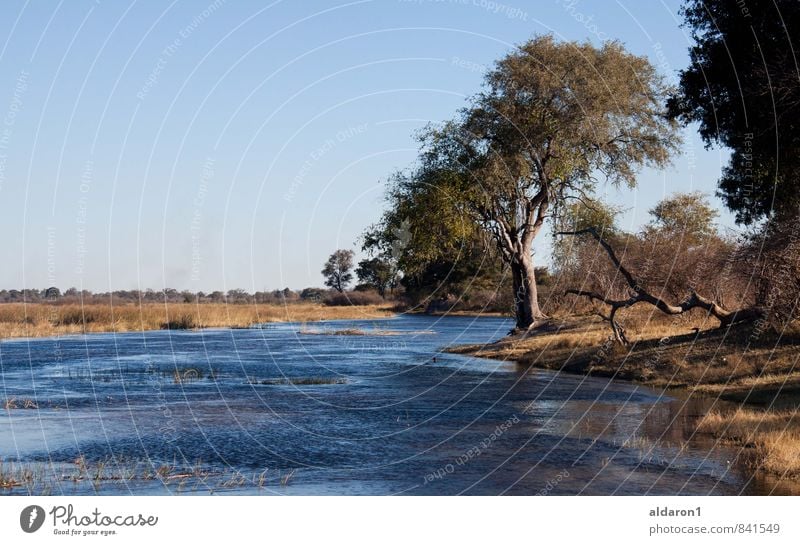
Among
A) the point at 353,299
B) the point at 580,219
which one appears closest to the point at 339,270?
the point at 353,299

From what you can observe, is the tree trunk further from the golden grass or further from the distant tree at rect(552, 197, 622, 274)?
the golden grass

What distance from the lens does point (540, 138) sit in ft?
181

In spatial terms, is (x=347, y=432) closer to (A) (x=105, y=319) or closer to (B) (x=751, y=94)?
(B) (x=751, y=94)

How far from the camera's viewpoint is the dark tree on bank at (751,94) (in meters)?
28.8

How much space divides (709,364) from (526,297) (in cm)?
2518

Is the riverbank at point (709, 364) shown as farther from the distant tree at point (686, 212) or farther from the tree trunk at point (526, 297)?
the distant tree at point (686, 212)

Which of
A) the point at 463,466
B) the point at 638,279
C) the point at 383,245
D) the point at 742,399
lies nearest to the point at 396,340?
the point at 383,245

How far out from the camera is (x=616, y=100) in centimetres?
5353

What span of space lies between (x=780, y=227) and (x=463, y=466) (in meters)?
16.7

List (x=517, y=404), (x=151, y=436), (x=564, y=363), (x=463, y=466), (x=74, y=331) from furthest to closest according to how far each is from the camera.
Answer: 1. (x=74, y=331)
2. (x=564, y=363)
3. (x=517, y=404)
4. (x=151, y=436)
5. (x=463, y=466)

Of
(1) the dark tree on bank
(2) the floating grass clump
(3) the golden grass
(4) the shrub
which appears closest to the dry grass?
(2) the floating grass clump

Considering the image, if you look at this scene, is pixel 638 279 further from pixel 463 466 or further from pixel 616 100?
pixel 463 466

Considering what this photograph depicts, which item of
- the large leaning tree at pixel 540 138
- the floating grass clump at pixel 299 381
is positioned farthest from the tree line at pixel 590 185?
the floating grass clump at pixel 299 381

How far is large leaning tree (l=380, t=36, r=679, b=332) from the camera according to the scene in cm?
5416
